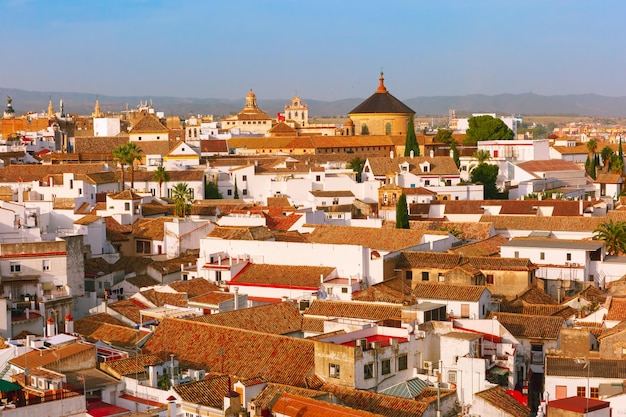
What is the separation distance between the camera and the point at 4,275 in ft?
97.1

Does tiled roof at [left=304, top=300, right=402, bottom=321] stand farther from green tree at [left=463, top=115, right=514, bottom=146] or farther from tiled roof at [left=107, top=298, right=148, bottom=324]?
green tree at [left=463, top=115, right=514, bottom=146]

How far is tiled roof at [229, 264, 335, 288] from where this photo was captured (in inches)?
1236

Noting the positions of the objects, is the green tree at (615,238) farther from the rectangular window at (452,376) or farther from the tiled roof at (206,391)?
the tiled roof at (206,391)

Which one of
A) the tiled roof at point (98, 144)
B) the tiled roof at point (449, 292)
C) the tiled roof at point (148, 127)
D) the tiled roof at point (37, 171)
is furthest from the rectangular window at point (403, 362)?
the tiled roof at point (148, 127)

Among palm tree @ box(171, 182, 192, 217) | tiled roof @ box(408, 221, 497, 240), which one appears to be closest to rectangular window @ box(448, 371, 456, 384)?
tiled roof @ box(408, 221, 497, 240)

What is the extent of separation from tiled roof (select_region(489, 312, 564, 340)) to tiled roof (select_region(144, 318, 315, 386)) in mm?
6482

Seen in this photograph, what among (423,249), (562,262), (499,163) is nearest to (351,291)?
(423,249)

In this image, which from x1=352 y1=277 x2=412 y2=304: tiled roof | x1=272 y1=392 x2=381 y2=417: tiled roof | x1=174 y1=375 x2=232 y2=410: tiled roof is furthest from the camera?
x1=352 y1=277 x2=412 y2=304: tiled roof

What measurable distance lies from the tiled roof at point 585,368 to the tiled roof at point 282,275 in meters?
10.9

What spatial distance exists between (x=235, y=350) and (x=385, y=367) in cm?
369

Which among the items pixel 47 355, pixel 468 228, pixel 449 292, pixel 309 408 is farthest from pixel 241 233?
pixel 309 408

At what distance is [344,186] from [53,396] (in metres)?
35.3

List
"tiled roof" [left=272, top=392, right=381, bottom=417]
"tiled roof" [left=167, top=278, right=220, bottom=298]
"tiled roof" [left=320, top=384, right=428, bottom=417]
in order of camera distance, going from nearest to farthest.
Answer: "tiled roof" [left=272, top=392, right=381, bottom=417] < "tiled roof" [left=320, top=384, right=428, bottom=417] < "tiled roof" [left=167, top=278, right=220, bottom=298]

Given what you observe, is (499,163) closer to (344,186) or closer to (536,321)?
(344,186)
